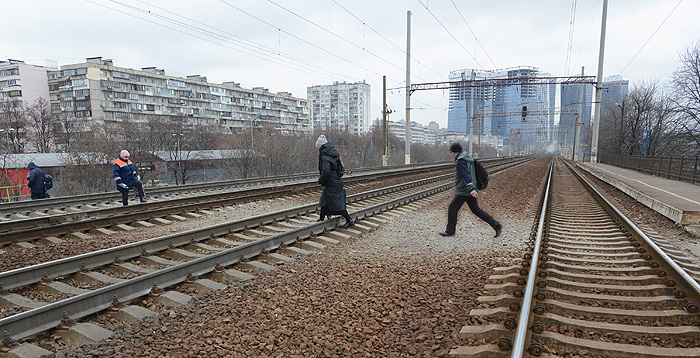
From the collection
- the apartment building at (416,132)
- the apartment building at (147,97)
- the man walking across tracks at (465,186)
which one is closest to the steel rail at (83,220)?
the man walking across tracks at (465,186)

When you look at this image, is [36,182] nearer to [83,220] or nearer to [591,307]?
[83,220]

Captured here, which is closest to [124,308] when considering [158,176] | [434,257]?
[434,257]

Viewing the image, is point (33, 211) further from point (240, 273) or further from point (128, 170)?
point (240, 273)

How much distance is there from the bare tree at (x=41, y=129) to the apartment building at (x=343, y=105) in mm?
77231

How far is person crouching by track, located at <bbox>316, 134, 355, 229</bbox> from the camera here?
7.18 meters

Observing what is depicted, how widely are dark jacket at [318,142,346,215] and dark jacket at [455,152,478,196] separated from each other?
2.38m

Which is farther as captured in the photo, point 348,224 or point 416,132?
point 416,132

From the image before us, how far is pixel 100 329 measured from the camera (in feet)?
11.1

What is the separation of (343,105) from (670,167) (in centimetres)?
11152

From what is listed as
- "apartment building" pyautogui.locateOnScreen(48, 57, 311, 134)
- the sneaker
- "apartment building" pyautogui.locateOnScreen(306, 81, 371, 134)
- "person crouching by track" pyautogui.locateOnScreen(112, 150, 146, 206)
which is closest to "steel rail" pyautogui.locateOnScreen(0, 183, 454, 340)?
the sneaker

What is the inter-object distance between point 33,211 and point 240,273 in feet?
26.2

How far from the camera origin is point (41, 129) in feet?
164

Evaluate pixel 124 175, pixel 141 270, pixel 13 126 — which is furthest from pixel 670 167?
pixel 13 126

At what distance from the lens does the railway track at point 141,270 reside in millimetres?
3518
